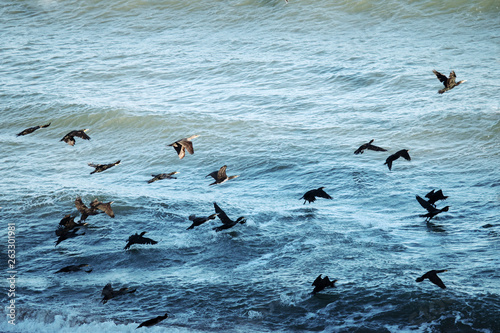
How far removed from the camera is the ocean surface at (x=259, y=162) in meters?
8.49

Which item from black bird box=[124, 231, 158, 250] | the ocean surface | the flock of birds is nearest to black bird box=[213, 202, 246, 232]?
the flock of birds

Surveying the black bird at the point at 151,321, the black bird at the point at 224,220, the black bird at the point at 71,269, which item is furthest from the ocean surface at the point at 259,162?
the black bird at the point at 151,321

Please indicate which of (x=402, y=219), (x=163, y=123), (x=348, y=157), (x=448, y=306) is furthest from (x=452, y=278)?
(x=163, y=123)

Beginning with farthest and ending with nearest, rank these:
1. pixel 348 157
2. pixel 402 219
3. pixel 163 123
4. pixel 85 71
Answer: pixel 85 71, pixel 163 123, pixel 348 157, pixel 402 219

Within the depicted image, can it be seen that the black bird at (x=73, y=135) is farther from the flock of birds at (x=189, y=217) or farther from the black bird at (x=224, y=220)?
the black bird at (x=224, y=220)

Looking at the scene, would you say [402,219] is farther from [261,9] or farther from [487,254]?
[261,9]

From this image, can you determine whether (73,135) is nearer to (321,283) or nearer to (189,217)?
(189,217)

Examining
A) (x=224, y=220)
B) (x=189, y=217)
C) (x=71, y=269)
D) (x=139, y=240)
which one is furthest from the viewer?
(x=224, y=220)

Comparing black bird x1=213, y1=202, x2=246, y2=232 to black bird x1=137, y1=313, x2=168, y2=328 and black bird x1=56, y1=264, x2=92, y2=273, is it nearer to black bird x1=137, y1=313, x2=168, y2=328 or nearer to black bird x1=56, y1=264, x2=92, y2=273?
black bird x1=56, y1=264, x2=92, y2=273

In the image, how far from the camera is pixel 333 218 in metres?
11.1

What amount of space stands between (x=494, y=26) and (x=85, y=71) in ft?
51.7

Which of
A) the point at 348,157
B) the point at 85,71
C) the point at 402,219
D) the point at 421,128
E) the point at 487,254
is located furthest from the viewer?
the point at 85,71

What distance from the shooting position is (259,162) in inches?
573

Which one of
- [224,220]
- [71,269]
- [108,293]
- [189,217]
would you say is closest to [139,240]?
[189,217]
